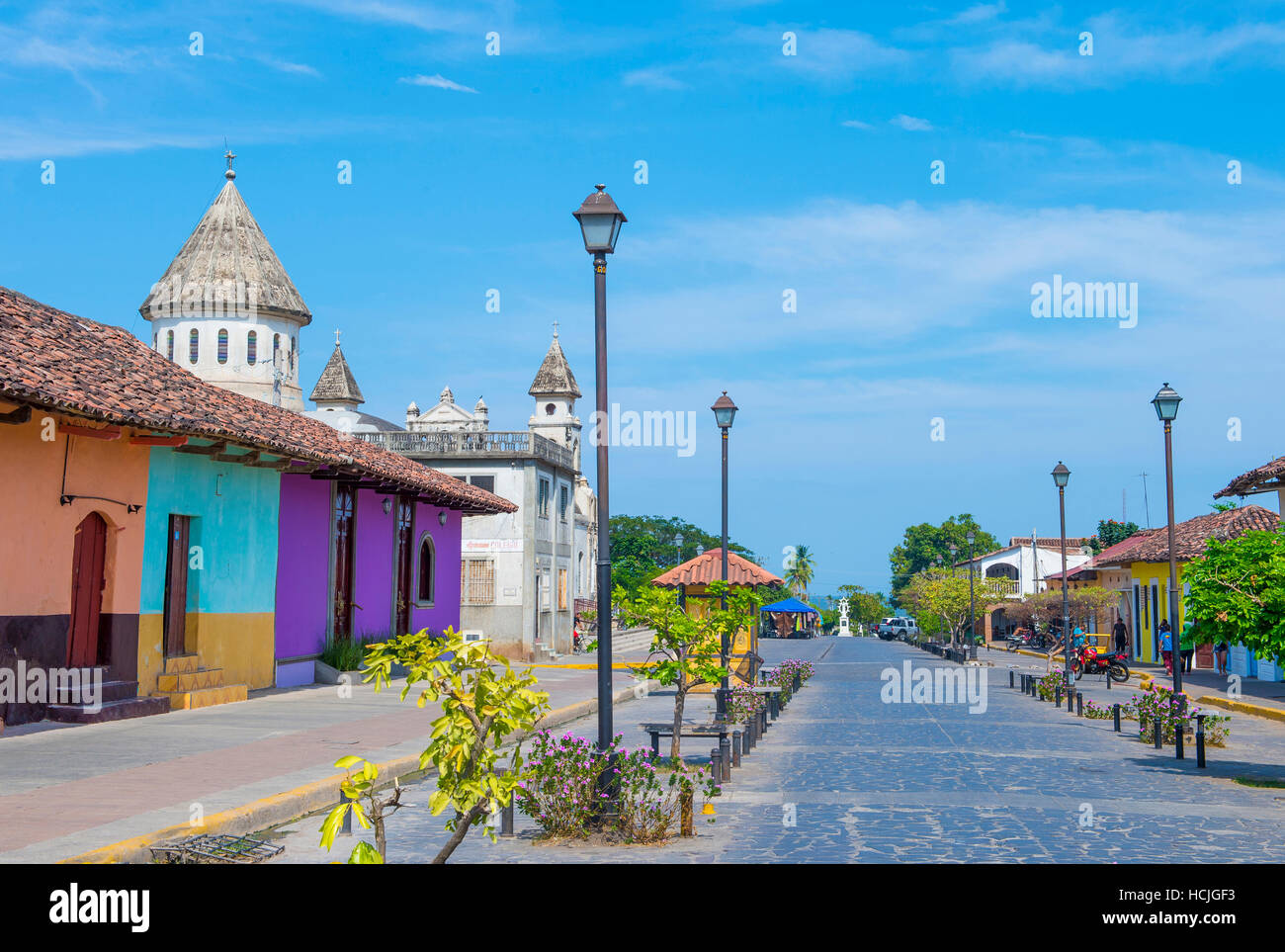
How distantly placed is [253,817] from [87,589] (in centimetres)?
834

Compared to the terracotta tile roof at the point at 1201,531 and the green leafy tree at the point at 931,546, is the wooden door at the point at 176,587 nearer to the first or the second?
the terracotta tile roof at the point at 1201,531

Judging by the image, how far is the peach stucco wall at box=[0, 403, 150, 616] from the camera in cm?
1419

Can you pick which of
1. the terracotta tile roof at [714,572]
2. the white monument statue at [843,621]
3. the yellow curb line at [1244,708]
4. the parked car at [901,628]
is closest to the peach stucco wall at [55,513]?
the terracotta tile roof at [714,572]

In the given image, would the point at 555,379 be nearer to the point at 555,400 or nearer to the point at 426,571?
the point at 555,400

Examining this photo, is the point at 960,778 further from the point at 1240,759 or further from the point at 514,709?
the point at 514,709

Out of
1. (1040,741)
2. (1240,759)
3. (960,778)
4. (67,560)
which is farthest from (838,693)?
(67,560)

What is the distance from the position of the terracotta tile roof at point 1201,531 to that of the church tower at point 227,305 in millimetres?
30148

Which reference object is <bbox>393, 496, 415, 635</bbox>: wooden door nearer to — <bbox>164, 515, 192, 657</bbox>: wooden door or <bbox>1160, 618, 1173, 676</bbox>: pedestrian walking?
<bbox>164, 515, 192, 657</bbox>: wooden door

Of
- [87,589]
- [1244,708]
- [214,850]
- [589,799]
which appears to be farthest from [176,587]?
[1244,708]

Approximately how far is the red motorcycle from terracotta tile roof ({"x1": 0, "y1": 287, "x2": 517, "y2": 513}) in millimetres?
18175

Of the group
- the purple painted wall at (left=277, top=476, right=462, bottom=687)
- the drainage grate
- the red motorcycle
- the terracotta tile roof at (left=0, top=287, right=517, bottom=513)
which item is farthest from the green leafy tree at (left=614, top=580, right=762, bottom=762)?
the red motorcycle

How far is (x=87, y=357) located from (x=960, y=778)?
1294cm

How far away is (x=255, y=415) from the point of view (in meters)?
21.6

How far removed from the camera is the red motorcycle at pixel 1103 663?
2980cm
